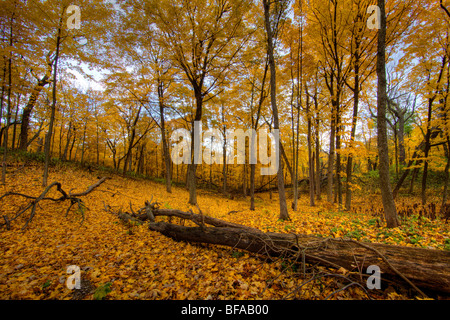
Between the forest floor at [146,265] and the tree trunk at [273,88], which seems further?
the tree trunk at [273,88]

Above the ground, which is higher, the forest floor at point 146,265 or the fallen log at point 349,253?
the fallen log at point 349,253

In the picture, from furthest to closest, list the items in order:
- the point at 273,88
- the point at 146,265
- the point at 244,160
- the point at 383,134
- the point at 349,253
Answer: the point at 244,160
the point at 273,88
the point at 383,134
the point at 146,265
the point at 349,253

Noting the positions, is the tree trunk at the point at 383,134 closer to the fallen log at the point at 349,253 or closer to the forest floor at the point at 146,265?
the forest floor at the point at 146,265

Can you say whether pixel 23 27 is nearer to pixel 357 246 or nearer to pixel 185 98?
pixel 185 98

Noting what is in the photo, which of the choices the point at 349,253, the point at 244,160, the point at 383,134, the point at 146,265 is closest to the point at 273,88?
the point at 383,134

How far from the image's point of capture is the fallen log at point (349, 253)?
6.95ft

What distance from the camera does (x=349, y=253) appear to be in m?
2.61

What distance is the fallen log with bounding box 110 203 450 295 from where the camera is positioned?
2.12 meters

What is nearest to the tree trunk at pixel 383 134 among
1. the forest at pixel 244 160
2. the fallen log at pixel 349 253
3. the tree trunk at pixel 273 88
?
the forest at pixel 244 160

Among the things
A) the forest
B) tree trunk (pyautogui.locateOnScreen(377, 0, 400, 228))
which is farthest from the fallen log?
tree trunk (pyautogui.locateOnScreen(377, 0, 400, 228))

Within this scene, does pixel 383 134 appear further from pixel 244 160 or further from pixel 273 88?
pixel 244 160

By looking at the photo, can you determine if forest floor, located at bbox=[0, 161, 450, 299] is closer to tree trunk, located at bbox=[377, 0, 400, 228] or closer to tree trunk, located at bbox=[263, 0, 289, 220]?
tree trunk, located at bbox=[377, 0, 400, 228]

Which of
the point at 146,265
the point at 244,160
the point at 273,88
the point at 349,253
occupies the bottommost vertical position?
the point at 146,265

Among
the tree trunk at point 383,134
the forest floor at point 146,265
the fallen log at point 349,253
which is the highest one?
the tree trunk at point 383,134
